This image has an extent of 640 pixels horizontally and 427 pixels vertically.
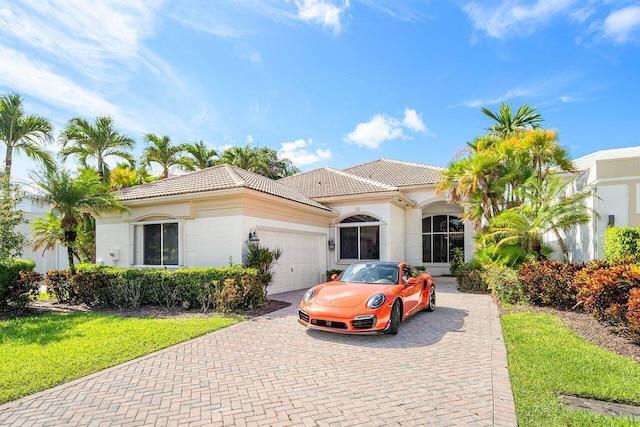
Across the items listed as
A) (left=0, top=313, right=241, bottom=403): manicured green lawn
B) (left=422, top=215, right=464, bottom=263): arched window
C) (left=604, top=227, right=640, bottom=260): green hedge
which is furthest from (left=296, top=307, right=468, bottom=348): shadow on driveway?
(left=422, top=215, right=464, bottom=263): arched window

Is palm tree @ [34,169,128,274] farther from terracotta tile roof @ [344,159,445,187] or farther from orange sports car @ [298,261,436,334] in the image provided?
terracotta tile roof @ [344,159,445,187]

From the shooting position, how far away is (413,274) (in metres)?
8.69

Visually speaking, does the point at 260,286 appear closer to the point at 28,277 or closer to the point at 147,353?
the point at 147,353

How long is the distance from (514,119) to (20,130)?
22.2 metres

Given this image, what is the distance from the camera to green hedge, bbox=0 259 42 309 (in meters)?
9.95

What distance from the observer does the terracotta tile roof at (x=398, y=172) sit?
1808 cm

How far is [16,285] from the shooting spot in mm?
10016

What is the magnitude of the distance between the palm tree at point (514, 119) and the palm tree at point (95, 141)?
1796 cm

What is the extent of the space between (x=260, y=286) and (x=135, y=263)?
6.35 metres

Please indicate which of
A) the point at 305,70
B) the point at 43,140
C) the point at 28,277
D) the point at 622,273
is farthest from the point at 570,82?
the point at 43,140

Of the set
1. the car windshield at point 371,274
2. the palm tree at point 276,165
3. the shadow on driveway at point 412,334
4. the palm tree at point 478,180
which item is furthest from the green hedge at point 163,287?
the palm tree at point 276,165

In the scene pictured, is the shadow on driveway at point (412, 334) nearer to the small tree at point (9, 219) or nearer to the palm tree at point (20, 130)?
the small tree at point (9, 219)

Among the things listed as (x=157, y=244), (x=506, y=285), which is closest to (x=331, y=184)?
(x=157, y=244)

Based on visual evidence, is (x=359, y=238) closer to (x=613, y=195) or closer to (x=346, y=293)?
(x=346, y=293)
